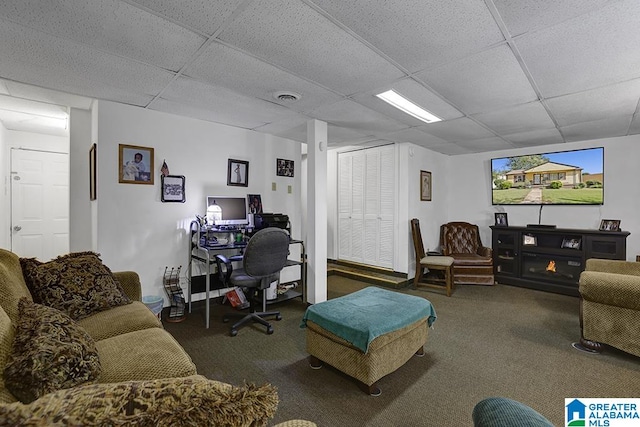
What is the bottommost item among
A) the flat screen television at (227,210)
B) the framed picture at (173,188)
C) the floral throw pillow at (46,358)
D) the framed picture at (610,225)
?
the floral throw pillow at (46,358)

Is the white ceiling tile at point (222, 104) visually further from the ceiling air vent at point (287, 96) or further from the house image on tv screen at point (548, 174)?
the house image on tv screen at point (548, 174)

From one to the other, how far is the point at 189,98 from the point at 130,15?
4.18ft

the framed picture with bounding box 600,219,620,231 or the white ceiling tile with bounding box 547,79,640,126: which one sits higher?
the white ceiling tile with bounding box 547,79,640,126

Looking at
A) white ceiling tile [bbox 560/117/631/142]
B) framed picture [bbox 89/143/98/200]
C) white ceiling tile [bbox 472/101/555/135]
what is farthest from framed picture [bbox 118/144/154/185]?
white ceiling tile [bbox 560/117/631/142]

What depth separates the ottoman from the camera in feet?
6.51

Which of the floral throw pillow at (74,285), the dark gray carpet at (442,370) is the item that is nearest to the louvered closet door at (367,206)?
the dark gray carpet at (442,370)

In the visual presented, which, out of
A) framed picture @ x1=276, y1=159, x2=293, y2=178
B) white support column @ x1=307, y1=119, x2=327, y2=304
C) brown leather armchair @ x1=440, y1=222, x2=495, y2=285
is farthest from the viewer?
brown leather armchair @ x1=440, y1=222, x2=495, y2=285

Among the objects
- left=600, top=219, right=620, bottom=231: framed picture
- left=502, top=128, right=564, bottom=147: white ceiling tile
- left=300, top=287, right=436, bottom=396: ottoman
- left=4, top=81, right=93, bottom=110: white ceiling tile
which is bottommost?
left=300, top=287, right=436, bottom=396: ottoman

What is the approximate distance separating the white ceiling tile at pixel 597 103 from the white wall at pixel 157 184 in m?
3.58

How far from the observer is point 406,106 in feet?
10.4

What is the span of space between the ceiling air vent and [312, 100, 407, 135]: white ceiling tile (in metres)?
0.40

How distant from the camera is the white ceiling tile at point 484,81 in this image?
215cm

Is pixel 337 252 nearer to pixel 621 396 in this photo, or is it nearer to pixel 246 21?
pixel 621 396

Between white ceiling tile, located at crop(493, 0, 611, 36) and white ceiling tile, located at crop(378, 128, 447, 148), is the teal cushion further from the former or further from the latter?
white ceiling tile, located at crop(378, 128, 447, 148)
